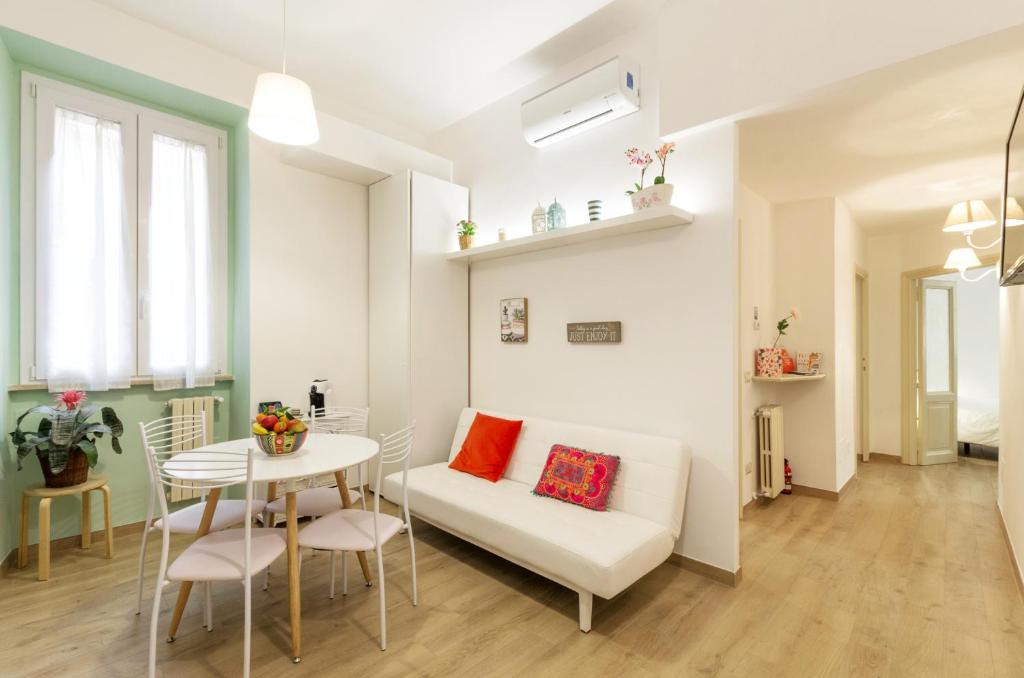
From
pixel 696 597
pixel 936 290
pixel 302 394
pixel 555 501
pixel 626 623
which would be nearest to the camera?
pixel 626 623

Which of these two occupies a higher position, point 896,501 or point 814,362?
point 814,362

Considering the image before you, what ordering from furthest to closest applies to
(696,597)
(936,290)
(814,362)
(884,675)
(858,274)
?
(936,290) < (858,274) < (814,362) < (696,597) < (884,675)

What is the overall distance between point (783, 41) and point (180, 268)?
3.98 metres

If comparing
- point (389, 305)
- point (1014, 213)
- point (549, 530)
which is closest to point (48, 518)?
point (389, 305)

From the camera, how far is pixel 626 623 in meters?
2.27

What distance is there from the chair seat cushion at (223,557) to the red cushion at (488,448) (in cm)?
141

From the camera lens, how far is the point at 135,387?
3.27 metres

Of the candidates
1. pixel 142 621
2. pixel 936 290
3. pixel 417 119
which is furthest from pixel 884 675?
pixel 936 290

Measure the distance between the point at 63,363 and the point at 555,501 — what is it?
3131 millimetres

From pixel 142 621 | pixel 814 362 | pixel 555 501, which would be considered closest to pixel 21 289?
pixel 142 621

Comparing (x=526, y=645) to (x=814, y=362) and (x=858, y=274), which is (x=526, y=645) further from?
(x=858, y=274)

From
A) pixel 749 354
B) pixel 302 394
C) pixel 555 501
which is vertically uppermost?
pixel 749 354

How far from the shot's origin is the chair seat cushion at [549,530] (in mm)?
2182

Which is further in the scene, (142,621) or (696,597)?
(696,597)
